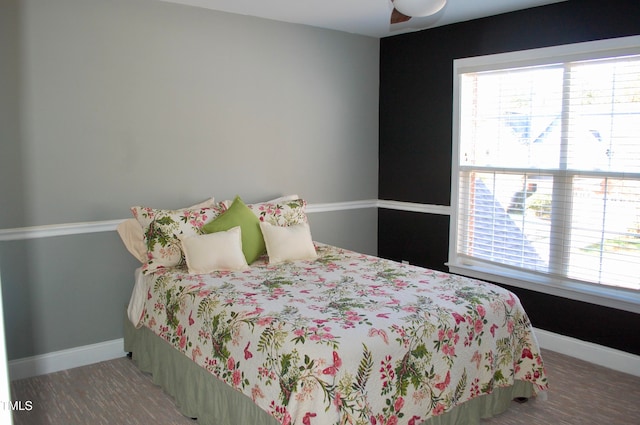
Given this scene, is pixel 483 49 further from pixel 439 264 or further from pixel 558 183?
pixel 439 264

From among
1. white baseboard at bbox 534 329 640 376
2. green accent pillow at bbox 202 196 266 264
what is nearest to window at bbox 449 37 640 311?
white baseboard at bbox 534 329 640 376

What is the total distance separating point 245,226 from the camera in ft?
12.6

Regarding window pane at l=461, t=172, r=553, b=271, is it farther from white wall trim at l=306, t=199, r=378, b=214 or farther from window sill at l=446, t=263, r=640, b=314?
white wall trim at l=306, t=199, r=378, b=214

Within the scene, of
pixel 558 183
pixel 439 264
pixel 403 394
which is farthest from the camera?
pixel 439 264

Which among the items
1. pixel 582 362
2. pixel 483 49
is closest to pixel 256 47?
pixel 483 49

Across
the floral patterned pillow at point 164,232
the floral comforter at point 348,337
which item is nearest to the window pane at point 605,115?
the floral comforter at point 348,337

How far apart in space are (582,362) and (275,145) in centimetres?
289

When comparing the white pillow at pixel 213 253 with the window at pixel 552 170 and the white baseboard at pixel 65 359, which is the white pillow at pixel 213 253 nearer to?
the white baseboard at pixel 65 359

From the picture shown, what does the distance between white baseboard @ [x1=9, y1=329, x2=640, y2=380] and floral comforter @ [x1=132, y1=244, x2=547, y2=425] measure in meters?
0.54

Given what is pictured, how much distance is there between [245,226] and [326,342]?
5.38 feet

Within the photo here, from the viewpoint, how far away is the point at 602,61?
3.67 meters

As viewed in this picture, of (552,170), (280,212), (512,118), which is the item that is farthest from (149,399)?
(512,118)

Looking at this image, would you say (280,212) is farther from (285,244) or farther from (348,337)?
(348,337)

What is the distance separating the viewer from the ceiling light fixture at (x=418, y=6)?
2189 mm
